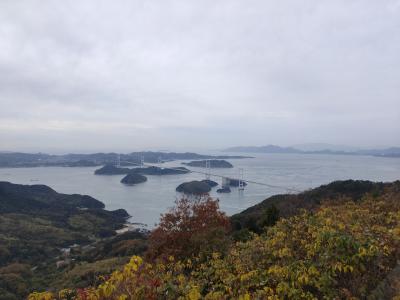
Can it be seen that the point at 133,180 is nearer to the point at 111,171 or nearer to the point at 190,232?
the point at 111,171

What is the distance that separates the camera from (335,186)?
18.0 metres

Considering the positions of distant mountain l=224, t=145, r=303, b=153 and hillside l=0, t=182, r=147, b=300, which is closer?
hillside l=0, t=182, r=147, b=300

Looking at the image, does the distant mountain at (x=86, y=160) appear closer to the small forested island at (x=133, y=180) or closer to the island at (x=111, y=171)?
the island at (x=111, y=171)

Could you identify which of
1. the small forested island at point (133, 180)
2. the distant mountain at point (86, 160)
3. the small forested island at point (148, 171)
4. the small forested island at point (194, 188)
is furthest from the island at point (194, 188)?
the distant mountain at point (86, 160)

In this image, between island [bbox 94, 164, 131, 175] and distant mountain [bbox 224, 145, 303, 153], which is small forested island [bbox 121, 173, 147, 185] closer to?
island [bbox 94, 164, 131, 175]

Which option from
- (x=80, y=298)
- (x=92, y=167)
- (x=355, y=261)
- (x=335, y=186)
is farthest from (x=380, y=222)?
(x=92, y=167)

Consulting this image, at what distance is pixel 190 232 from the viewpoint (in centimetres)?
580

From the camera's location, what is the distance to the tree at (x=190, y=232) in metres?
5.31

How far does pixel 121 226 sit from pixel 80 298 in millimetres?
29181

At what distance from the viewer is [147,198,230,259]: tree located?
531cm

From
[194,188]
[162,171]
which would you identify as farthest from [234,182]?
[162,171]

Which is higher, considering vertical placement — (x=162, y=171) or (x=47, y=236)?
(x=162, y=171)

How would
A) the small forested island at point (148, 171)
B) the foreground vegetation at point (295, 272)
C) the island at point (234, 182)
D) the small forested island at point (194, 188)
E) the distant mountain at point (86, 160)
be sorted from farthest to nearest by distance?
the distant mountain at point (86, 160) < the small forested island at point (148, 171) < the island at point (234, 182) < the small forested island at point (194, 188) < the foreground vegetation at point (295, 272)

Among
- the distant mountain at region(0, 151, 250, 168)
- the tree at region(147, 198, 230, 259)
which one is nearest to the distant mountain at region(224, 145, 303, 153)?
the distant mountain at region(0, 151, 250, 168)
